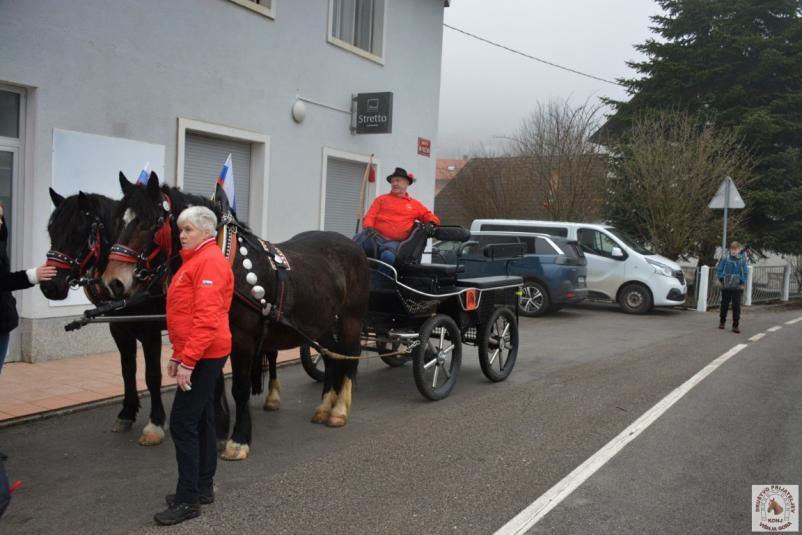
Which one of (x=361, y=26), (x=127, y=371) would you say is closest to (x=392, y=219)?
(x=127, y=371)

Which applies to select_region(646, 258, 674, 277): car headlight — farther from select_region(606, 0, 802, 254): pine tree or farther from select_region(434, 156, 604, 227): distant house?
select_region(606, 0, 802, 254): pine tree

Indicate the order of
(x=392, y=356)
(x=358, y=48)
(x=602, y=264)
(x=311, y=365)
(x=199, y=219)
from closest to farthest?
(x=199, y=219), (x=311, y=365), (x=392, y=356), (x=358, y=48), (x=602, y=264)

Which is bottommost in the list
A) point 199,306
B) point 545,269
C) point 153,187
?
point 545,269

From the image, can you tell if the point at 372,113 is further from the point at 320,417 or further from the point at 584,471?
the point at 584,471

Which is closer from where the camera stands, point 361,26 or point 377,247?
point 377,247

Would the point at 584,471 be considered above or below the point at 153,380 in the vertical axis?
below

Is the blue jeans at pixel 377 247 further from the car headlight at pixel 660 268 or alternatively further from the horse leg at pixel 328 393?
the car headlight at pixel 660 268

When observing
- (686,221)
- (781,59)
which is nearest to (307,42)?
(686,221)

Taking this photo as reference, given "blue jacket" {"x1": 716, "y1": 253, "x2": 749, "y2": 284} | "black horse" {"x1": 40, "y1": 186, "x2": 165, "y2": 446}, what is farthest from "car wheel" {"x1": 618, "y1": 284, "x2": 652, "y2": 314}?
"black horse" {"x1": 40, "y1": 186, "x2": 165, "y2": 446}

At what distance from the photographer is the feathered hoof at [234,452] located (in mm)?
4758

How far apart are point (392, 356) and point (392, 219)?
5.87 ft

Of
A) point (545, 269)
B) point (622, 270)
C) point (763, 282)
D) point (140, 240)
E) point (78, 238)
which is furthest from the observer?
point (763, 282)

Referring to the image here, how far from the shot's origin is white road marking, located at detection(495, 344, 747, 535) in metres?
3.84

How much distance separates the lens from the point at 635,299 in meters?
15.5
